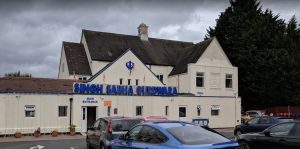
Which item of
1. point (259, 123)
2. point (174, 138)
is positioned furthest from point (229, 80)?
point (174, 138)

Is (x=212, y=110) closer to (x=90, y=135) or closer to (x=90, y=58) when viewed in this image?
(x=90, y=58)

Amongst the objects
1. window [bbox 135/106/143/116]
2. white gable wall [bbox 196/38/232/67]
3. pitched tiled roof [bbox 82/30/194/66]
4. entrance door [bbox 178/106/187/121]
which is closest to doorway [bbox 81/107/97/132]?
window [bbox 135/106/143/116]

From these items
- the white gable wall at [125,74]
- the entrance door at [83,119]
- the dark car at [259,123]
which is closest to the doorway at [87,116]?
the entrance door at [83,119]

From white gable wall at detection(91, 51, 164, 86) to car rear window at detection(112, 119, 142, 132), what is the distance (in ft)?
66.7

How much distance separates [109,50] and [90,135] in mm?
26894

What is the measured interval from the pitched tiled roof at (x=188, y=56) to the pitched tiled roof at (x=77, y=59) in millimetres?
9243

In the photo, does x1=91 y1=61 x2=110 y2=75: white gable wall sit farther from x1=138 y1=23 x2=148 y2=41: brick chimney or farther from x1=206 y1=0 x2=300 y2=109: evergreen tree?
x1=206 y1=0 x2=300 y2=109: evergreen tree

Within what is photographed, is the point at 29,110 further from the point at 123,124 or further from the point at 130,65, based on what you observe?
the point at 123,124

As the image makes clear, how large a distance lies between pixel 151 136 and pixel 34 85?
2556 cm

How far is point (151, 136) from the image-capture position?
31.3 feet

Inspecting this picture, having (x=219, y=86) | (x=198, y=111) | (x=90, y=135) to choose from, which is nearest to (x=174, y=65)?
(x=219, y=86)

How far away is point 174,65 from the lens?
4638 centimetres

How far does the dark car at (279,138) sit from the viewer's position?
11415 mm

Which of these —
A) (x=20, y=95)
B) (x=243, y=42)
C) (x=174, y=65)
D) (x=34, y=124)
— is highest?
(x=243, y=42)
